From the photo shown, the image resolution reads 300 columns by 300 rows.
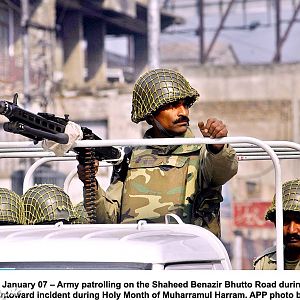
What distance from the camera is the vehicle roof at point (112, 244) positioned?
4.67m

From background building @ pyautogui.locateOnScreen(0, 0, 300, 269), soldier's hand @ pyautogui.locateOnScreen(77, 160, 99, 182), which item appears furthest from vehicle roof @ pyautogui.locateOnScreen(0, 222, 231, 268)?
background building @ pyautogui.locateOnScreen(0, 0, 300, 269)

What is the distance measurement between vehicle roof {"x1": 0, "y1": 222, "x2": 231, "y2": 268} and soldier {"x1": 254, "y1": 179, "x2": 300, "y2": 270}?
1256 mm

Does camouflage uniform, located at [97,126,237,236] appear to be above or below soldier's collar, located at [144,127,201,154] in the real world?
below

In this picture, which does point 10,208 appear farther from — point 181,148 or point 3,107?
point 3,107

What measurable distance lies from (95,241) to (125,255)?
211 mm

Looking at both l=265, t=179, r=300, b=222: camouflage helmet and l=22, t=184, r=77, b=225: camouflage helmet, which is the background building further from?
l=22, t=184, r=77, b=225: camouflage helmet

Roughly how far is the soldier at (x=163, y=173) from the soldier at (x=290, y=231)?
386mm

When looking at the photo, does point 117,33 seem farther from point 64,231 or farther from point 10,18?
point 64,231

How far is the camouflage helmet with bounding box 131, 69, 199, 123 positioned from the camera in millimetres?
6422

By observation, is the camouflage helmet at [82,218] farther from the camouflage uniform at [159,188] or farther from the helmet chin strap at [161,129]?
the helmet chin strap at [161,129]

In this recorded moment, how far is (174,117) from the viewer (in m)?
6.45

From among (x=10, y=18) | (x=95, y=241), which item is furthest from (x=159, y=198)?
(x=10, y=18)

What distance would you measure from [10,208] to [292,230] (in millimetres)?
1490

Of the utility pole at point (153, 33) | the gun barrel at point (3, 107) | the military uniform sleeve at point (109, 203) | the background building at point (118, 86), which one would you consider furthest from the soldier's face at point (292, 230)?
the utility pole at point (153, 33)
